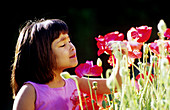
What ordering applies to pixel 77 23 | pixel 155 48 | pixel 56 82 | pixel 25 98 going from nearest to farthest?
pixel 155 48 < pixel 25 98 < pixel 56 82 < pixel 77 23

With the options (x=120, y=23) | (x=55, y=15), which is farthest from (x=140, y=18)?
(x=55, y=15)

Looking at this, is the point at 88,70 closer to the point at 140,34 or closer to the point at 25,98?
the point at 140,34

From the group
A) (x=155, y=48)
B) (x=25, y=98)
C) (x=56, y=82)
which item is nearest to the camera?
(x=155, y=48)

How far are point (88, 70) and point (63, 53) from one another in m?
0.23

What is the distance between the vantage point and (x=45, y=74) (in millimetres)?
965

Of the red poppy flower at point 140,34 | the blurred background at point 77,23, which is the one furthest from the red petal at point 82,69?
the blurred background at point 77,23

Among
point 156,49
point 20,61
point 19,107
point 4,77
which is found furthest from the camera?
point 4,77

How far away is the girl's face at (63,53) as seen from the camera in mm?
944

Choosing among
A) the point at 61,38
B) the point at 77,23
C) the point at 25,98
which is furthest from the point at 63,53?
the point at 77,23

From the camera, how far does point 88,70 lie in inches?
28.7

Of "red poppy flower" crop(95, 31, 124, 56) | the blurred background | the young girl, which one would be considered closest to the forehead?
the young girl

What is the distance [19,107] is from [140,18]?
187cm

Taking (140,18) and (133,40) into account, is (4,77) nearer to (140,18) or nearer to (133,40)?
(140,18)

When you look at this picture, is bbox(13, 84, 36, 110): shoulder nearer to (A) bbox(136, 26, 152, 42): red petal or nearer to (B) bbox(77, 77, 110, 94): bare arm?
(B) bbox(77, 77, 110, 94): bare arm
